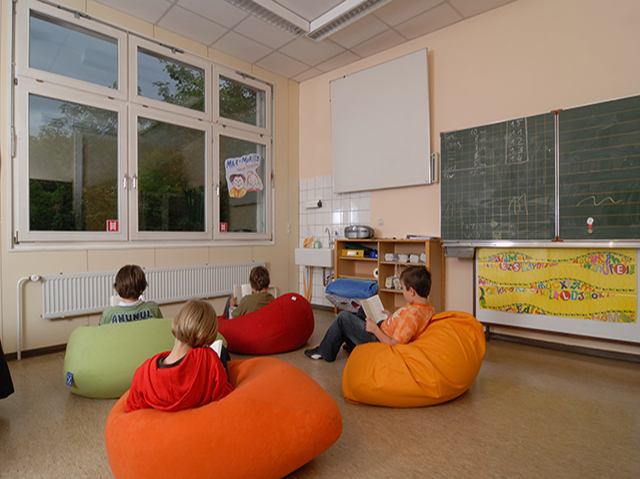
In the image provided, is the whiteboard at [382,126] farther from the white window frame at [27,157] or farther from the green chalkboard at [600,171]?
the white window frame at [27,157]

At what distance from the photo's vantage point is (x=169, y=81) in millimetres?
4281

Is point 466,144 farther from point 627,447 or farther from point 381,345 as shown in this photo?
point 627,447

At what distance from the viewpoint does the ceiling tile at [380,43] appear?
4309mm

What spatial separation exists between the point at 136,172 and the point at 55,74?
1.09 m

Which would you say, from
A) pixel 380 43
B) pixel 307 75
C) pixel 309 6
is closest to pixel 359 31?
pixel 380 43

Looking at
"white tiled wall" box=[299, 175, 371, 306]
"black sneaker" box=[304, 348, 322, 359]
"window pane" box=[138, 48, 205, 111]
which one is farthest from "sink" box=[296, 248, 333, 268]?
"window pane" box=[138, 48, 205, 111]

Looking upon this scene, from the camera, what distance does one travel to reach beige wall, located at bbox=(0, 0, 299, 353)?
3.19 meters

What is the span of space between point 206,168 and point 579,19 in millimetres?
4091

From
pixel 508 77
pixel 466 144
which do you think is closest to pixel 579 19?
pixel 508 77

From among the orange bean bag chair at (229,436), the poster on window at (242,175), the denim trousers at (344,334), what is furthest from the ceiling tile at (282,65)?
A: the orange bean bag chair at (229,436)

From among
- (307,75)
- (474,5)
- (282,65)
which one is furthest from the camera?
(307,75)

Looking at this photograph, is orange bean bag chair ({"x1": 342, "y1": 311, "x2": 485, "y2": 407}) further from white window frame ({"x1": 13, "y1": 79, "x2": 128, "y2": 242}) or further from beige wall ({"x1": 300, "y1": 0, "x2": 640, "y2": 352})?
white window frame ({"x1": 13, "y1": 79, "x2": 128, "y2": 242})

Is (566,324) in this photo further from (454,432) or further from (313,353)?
(313,353)

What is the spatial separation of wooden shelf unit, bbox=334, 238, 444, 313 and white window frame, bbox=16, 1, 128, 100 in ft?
9.86
